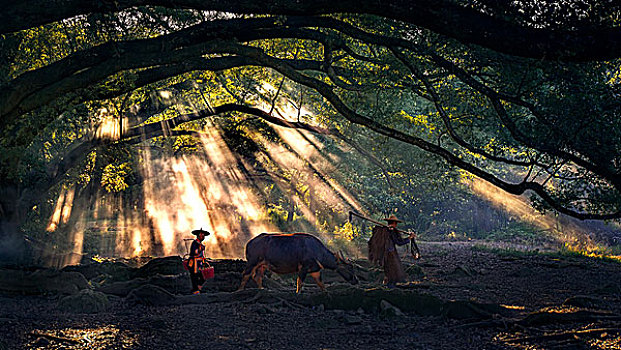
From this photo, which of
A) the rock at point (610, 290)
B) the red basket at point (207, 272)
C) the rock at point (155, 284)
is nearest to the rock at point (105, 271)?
the rock at point (155, 284)

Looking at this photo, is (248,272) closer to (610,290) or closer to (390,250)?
(390,250)

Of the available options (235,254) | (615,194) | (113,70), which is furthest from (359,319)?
(235,254)

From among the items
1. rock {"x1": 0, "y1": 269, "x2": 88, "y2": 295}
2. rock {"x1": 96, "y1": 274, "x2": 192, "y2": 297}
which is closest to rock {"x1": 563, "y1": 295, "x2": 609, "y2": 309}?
rock {"x1": 96, "y1": 274, "x2": 192, "y2": 297}

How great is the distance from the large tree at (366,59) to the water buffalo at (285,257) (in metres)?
3.77

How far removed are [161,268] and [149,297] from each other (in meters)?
4.15

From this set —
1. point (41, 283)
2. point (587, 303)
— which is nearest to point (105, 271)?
point (41, 283)

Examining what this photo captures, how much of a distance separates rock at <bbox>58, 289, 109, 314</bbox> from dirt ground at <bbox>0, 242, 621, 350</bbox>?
7.4 inches

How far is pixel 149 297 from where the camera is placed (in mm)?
12680

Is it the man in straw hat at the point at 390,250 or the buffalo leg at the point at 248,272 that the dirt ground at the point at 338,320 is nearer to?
the man in straw hat at the point at 390,250

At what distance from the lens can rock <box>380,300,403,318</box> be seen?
11523 mm

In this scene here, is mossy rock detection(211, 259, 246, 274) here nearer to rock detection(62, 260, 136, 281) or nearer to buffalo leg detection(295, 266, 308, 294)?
rock detection(62, 260, 136, 281)

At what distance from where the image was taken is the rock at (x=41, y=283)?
537 inches

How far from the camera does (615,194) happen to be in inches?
560

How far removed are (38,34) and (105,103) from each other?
8.84 ft
